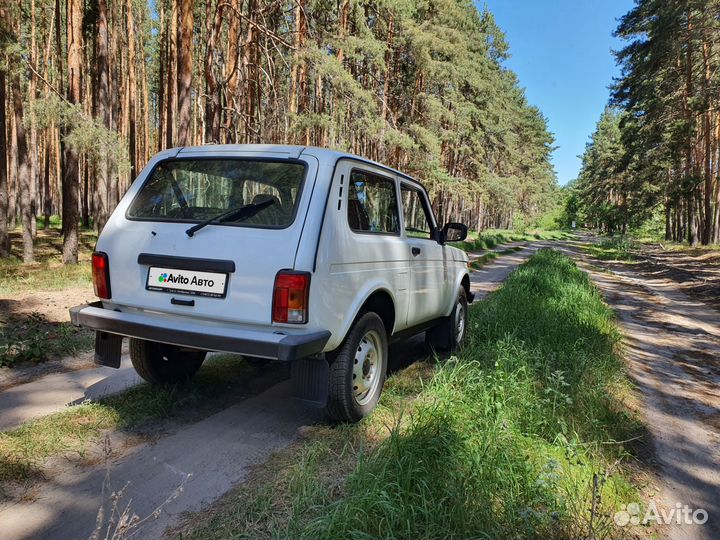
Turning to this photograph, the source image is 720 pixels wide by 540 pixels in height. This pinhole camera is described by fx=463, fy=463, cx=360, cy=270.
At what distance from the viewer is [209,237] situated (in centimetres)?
320

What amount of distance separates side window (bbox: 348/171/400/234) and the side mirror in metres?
0.99

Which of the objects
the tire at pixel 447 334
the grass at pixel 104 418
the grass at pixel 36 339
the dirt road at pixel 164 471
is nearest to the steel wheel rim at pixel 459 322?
the tire at pixel 447 334

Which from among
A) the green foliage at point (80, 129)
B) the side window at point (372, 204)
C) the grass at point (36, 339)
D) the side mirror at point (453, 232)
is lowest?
the grass at point (36, 339)

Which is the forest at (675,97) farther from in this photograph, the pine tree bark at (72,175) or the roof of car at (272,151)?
the pine tree bark at (72,175)

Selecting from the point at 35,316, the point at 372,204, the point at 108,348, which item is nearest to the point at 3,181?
the point at 35,316

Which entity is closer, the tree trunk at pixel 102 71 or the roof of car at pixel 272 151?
the roof of car at pixel 272 151

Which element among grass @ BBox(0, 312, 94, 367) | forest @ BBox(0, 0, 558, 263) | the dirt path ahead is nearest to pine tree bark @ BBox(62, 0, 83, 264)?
forest @ BBox(0, 0, 558, 263)

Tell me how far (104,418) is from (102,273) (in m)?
1.18

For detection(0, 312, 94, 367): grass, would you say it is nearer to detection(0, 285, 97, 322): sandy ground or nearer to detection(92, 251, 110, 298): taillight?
detection(0, 285, 97, 322): sandy ground

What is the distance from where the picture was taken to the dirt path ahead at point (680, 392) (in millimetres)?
3012

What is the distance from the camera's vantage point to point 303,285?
293 centimetres

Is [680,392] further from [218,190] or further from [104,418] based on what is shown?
[104,418]

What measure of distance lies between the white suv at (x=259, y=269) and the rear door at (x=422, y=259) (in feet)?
1.33

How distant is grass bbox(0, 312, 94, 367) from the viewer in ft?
17.3
